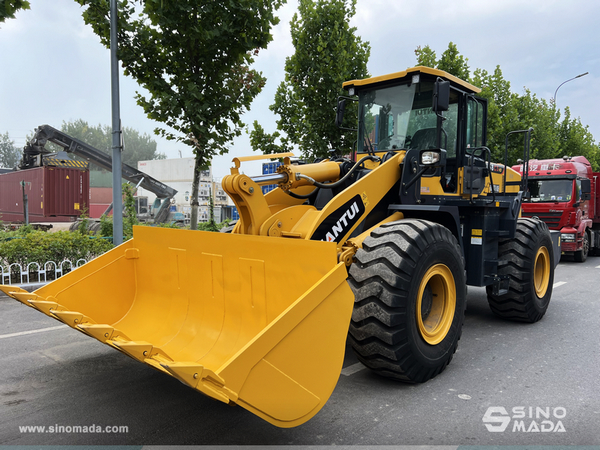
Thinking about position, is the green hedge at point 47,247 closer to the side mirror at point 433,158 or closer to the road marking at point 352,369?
the road marking at point 352,369

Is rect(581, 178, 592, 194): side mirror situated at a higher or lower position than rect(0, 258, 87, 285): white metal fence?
higher

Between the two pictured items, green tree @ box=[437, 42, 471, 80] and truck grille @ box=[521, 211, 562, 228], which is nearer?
truck grille @ box=[521, 211, 562, 228]

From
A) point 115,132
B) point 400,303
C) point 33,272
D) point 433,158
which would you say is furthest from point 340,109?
point 33,272

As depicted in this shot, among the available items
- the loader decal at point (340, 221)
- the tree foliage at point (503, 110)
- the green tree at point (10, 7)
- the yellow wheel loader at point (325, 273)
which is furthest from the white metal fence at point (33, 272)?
the tree foliage at point (503, 110)

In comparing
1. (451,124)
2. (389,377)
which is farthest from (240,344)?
(451,124)

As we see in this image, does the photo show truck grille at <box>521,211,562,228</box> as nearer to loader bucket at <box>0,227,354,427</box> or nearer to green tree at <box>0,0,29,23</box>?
loader bucket at <box>0,227,354,427</box>

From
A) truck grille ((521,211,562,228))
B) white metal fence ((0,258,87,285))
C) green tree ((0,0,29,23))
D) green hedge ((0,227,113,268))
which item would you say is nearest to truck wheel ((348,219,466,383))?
green tree ((0,0,29,23))

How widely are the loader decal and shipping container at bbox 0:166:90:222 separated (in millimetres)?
18298

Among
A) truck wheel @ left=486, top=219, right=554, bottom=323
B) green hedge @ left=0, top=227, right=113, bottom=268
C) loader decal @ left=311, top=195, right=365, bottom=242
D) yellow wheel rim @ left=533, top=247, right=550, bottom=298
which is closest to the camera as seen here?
loader decal @ left=311, top=195, right=365, bottom=242

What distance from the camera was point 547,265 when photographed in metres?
6.68

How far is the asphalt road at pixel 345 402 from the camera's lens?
123 inches

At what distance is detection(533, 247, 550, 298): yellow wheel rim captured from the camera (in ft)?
21.7

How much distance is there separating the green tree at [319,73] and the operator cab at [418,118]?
5628mm

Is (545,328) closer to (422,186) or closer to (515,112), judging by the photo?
(422,186)
